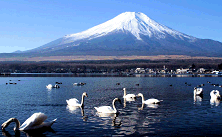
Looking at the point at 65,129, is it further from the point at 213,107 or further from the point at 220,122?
the point at 213,107

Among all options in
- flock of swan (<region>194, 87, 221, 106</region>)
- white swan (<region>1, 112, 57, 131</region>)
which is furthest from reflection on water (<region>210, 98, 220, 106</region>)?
white swan (<region>1, 112, 57, 131</region>)

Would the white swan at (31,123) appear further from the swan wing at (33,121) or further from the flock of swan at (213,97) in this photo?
the flock of swan at (213,97)

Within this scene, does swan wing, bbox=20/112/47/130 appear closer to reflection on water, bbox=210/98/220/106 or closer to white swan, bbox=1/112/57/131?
white swan, bbox=1/112/57/131

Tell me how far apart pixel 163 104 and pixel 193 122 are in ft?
27.5

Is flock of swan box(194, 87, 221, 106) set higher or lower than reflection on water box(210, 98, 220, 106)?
higher

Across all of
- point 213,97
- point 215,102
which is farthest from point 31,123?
point 213,97

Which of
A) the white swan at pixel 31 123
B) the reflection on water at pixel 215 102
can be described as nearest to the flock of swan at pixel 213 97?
the reflection on water at pixel 215 102

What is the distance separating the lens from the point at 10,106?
28281mm

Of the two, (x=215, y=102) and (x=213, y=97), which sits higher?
(x=213, y=97)

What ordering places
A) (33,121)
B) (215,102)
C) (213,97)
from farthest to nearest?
1. (213,97)
2. (215,102)
3. (33,121)

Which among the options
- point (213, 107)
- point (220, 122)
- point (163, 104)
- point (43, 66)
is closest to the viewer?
point (220, 122)

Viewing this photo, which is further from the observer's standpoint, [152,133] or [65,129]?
[65,129]

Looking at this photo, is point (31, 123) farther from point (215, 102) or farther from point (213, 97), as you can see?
point (213, 97)

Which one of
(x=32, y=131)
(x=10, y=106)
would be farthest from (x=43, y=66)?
(x=32, y=131)
